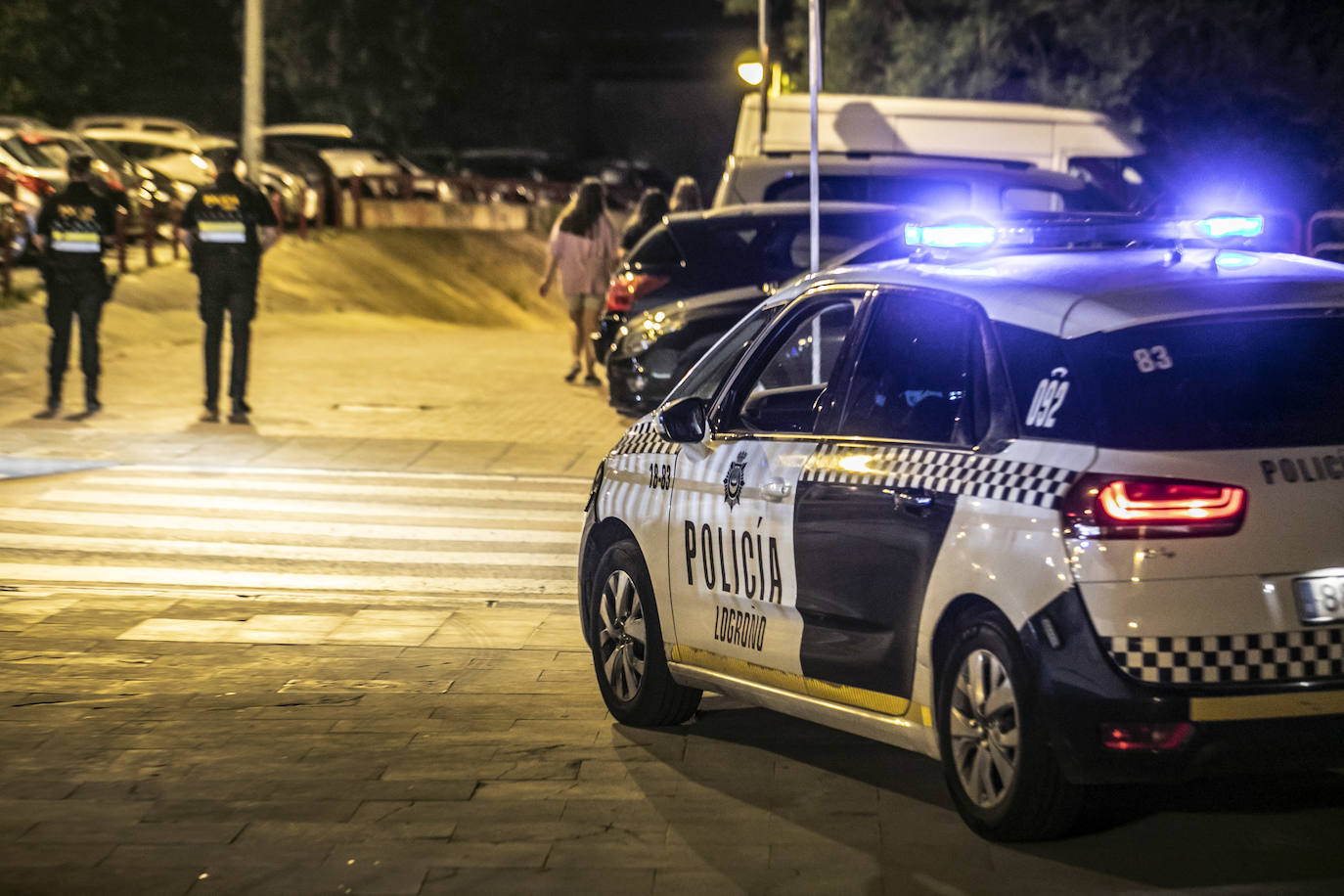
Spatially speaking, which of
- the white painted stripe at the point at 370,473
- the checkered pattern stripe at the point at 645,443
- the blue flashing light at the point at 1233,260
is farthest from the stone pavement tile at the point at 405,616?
the blue flashing light at the point at 1233,260

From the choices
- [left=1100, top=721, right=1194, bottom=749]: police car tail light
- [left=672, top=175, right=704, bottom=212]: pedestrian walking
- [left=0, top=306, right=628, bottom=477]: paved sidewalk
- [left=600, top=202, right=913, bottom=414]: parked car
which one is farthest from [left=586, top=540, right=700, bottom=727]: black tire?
[left=672, top=175, right=704, bottom=212]: pedestrian walking

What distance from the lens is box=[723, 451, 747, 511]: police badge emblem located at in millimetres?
6432

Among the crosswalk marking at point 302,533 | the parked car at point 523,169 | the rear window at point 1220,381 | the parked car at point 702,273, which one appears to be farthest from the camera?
the parked car at point 523,169

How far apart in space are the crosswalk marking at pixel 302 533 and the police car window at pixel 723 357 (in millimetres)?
2710

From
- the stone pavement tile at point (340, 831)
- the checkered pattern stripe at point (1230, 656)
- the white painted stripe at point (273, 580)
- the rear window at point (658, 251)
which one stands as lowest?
the stone pavement tile at point (340, 831)

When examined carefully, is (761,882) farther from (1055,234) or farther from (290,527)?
(290,527)

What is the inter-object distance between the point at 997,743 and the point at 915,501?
678 millimetres

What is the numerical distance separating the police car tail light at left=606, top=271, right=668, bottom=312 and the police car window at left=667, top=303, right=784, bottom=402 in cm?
756

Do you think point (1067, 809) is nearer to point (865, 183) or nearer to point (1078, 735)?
point (1078, 735)

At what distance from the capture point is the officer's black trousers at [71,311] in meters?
15.9

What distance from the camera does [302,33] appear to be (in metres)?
52.0

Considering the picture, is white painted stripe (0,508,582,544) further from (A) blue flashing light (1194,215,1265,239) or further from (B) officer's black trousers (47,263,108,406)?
(A) blue flashing light (1194,215,1265,239)

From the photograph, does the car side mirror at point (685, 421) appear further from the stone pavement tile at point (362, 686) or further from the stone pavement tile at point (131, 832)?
the stone pavement tile at point (131, 832)

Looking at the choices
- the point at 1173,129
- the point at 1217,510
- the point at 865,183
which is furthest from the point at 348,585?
the point at 1173,129
